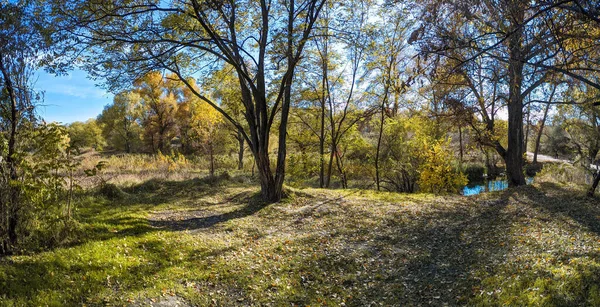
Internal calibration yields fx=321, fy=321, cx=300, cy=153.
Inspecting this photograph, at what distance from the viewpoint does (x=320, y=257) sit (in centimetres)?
671

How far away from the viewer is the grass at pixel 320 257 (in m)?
4.40

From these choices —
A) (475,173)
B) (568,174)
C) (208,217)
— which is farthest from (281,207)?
(475,173)

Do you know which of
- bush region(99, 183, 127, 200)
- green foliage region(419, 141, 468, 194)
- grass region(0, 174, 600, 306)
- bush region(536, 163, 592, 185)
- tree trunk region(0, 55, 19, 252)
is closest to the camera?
grass region(0, 174, 600, 306)

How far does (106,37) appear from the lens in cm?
867

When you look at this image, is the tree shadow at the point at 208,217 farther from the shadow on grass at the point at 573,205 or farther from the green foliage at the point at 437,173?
the shadow on grass at the point at 573,205

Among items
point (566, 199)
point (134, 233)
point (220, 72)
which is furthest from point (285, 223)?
point (566, 199)

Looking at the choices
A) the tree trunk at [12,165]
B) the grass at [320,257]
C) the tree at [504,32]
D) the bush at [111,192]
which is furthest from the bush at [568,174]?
the tree trunk at [12,165]

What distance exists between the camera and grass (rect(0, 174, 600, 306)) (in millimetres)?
4398

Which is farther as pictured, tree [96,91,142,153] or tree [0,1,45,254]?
tree [96,91,142,153]

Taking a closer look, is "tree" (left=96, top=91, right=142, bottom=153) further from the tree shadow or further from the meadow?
the meadow

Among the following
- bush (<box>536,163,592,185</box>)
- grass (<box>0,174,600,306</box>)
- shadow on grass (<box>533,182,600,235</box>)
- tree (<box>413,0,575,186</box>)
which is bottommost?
grass (<box>0,174,600,306</box>)

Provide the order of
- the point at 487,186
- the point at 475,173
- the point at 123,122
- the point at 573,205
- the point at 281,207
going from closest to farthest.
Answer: the point at 573,205 → the point at 281,207 → the point at 487,186 → the point at 475,173 → the point at 123,122

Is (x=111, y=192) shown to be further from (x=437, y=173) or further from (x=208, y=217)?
(x=437, y=173)

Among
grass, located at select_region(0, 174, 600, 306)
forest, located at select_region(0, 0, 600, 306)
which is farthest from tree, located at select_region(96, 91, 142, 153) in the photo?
grass, located at select_region(0, 174, 600, 306)
